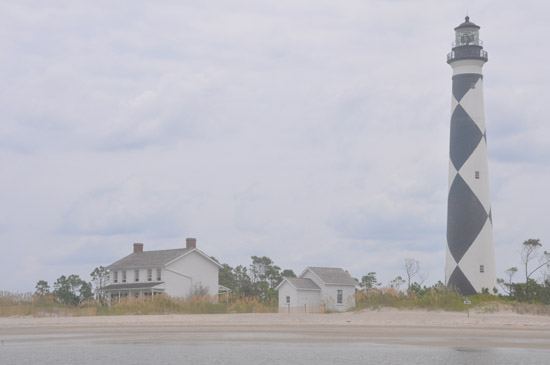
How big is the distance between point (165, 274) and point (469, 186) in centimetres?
2417

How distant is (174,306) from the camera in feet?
140

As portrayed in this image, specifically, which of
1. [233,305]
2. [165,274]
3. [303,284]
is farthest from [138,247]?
[233,305]

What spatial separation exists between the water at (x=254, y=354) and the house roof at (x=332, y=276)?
23.5 m

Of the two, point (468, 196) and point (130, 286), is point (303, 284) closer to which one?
point (130, 286)

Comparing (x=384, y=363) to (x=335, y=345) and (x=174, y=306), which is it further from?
(x=174, y=306)

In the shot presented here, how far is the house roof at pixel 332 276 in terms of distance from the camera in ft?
161

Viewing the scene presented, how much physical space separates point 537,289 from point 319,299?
47.8ft

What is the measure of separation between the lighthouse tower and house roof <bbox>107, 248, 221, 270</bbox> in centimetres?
2203

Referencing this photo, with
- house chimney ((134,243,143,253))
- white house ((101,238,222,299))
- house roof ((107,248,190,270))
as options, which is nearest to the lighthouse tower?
white house ((101,238,222,299))

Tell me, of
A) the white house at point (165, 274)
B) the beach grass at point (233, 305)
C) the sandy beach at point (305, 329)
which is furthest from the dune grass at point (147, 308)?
the white house at point (165, 274)

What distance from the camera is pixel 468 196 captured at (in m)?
38.2

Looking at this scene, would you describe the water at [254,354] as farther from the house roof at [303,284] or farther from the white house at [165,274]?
the white house at [165,274]

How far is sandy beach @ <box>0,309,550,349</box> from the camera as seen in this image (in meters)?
27.4

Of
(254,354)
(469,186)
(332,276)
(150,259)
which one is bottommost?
(254,354)
